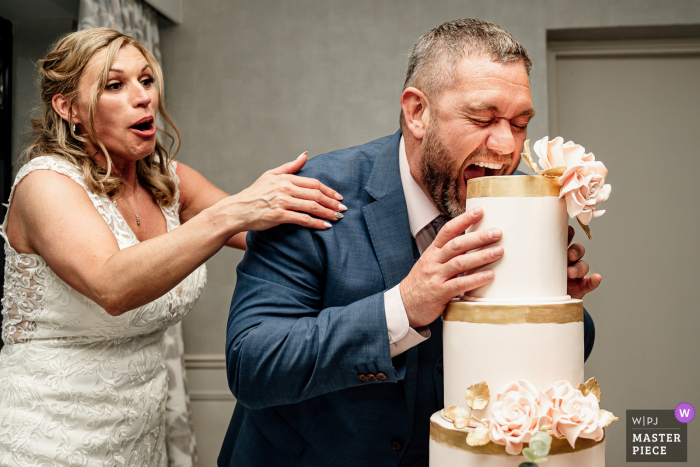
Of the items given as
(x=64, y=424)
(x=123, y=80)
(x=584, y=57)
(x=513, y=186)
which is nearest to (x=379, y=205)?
(x=513, y=186)

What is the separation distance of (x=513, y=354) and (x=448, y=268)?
20 cm

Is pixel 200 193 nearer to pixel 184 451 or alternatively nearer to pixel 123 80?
pixel 123 80

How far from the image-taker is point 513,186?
110 cm

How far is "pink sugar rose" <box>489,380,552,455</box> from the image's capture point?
979 mm

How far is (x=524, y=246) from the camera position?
1109 mm

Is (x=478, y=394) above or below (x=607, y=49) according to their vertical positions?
below

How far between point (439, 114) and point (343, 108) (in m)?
2.26

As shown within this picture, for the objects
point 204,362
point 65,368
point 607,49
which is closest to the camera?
point 65,368

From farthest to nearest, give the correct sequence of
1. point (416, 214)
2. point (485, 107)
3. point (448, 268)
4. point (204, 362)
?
point (204, 362) → point (416, 214) → point (485, 107) → point (448, 268)

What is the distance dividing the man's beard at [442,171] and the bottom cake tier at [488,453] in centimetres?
56

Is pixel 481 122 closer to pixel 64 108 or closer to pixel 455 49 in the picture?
pixel 455 49

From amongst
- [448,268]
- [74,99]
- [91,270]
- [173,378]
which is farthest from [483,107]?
[173,378]

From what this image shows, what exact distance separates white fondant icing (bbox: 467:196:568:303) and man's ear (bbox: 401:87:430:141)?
0.41 m

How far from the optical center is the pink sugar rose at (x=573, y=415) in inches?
39.3
